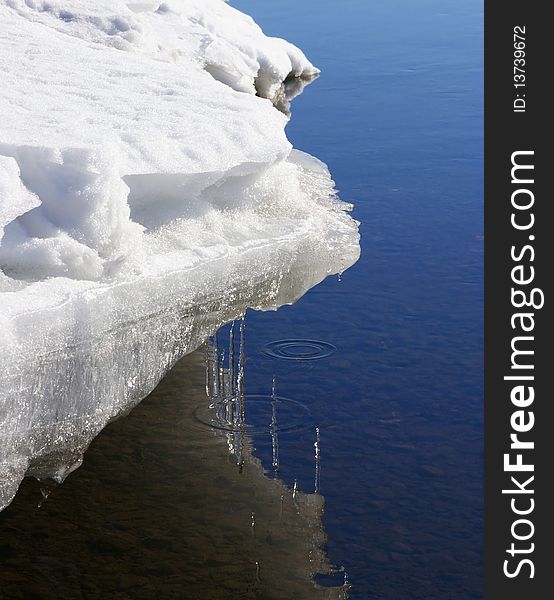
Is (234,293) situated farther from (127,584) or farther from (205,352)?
(205,352)

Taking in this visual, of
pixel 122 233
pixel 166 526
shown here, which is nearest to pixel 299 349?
pixel 166 526

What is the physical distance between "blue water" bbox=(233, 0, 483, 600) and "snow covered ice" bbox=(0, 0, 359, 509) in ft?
3.19

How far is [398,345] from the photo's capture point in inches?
231

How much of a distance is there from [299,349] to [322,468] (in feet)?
3.91

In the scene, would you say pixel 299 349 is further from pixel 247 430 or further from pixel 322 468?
pixel 322 468

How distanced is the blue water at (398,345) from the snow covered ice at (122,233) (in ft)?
3.19

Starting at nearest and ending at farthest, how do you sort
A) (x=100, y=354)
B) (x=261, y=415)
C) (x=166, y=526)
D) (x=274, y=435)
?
(x=100, y=354)
(x=166, y=526)
(x=274, y=435)
(x=261, y=415)

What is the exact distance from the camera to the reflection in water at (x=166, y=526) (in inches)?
161

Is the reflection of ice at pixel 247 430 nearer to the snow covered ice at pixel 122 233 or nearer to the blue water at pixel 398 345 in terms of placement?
the blue water at pixel 398 345

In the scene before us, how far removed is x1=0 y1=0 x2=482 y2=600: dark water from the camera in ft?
13.6

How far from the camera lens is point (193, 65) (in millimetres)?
6977

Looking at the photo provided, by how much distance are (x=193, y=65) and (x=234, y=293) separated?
11.0 feet

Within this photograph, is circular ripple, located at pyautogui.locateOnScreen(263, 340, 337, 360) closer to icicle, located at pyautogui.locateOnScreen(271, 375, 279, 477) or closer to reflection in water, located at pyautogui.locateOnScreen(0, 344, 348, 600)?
icicle, located at pyautogui.locateOnScreen(271, 375, 279, 477)

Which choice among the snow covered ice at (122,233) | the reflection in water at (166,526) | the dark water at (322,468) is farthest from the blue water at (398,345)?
the snow covered ice at (122,233)
